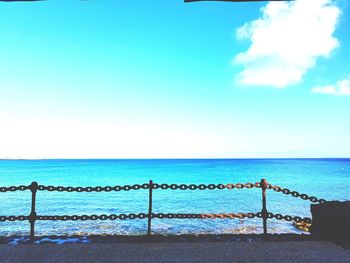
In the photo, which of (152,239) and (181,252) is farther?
(152,239)

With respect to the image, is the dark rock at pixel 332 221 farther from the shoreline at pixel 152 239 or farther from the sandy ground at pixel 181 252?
the sandy ground at pixel 181 252

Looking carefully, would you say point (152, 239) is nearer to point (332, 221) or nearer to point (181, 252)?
point (181, 252)

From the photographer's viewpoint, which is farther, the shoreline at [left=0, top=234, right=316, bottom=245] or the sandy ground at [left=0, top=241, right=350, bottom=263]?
the shoreline at [left=0, top=234, right=316, bottom=245]

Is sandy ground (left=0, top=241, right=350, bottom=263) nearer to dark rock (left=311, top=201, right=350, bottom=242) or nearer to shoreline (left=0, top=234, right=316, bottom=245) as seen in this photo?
shoreline (left=0, top=234, right=316, bottom=245)

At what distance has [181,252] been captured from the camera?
471cm

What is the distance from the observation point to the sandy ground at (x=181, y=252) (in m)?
4.37

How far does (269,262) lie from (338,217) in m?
2.13

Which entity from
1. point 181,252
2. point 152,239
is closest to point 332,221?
point 181,252

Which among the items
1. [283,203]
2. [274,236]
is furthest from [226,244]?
[283,203]

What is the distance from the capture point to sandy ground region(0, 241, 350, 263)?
172 inches

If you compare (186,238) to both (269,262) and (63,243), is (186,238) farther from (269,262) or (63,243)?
(63,243)

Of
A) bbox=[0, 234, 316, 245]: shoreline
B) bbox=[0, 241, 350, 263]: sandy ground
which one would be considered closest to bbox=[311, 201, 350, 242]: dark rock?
bbox=[0, 234, 316, 245]: shoreline

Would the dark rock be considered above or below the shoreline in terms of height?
above

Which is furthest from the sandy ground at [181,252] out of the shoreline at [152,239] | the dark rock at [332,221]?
the dark rock at [332,221]
